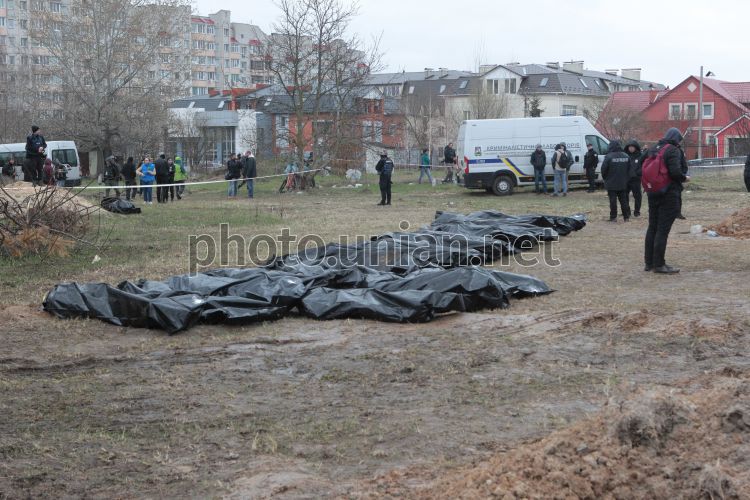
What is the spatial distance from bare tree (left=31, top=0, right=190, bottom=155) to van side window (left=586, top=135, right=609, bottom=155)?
30.0 meters

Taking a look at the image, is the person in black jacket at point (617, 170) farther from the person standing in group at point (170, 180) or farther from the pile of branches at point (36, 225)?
the person standing in group at point (170, 180)

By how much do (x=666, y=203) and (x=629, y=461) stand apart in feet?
23.1

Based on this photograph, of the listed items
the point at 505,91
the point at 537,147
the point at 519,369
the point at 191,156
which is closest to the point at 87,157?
the point at 191,156

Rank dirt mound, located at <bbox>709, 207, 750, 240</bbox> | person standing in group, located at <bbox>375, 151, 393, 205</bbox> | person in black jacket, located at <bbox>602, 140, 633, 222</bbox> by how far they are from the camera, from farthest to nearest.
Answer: person standing in group, located at <bbox>375, 151, 393, 205</bbox> < person in black jacket, located at <bbox>602, 140, 633, 222</bbox> < dirt mound, located at <bbox>709, 207, 750, 240</bbox>

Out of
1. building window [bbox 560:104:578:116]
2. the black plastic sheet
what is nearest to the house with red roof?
building window [bbox 560:104:578:116]

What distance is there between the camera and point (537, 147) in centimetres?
2597

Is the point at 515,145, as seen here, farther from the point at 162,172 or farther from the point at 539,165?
the point at 162,172

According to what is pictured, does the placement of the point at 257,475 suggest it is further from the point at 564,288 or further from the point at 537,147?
the point at 537,147

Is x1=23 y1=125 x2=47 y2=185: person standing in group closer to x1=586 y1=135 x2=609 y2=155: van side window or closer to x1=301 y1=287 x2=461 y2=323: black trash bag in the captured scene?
x1=301 y1=287 x2=461 y2=323: black trash bag

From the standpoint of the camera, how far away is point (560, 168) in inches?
1015

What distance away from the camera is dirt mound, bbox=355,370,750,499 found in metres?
3.53

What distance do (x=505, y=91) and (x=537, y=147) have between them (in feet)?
175

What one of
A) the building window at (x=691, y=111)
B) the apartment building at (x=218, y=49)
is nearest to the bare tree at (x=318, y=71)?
the building window at (x=691, y=111)

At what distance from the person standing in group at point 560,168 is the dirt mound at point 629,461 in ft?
72.4
